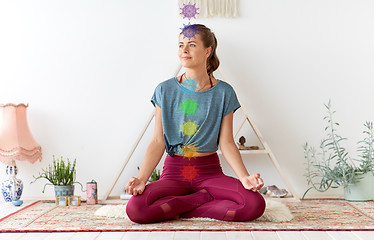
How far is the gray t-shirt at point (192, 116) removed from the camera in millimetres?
2549

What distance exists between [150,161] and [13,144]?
101 centimetres

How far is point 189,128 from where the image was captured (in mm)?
2561

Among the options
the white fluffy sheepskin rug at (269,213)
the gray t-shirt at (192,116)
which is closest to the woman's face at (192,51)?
the gray t-shirt at (192,116)

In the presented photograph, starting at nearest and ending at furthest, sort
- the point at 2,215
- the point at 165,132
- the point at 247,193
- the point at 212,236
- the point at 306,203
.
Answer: the point at 212,236, the point at 247,193, the point at 165,132, the point at 2,215, the point at 306,203

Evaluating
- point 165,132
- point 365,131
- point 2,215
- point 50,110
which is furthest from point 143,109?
point 365,131

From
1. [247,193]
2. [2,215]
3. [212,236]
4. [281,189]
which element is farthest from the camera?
[281,189]

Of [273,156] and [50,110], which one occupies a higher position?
[50,110]

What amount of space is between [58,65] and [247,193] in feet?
5.32

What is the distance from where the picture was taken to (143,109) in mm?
3359

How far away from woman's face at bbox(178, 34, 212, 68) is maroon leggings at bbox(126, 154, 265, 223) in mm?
444

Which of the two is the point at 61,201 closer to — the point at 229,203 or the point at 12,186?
the point at 12,186

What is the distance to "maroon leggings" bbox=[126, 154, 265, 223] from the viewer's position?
2326 mm

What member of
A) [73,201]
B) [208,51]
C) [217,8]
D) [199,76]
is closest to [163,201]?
[199,76]

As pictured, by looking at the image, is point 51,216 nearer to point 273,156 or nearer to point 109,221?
point 109,221
